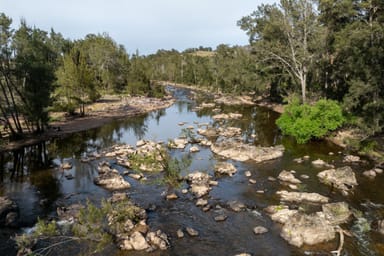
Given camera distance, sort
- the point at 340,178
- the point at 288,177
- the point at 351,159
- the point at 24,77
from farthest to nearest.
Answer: the point at 24,77
the point at 351,159
the point at 288,177
the point at 340,178

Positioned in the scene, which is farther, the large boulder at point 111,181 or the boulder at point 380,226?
the large boulder at point 111,181

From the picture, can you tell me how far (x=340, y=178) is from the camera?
21328mm

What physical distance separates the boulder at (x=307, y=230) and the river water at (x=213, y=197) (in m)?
0.33

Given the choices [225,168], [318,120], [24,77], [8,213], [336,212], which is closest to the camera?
[336,212]

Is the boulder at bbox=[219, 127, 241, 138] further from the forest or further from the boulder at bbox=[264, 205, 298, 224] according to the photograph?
the boulder at bbox=[264, 205, 298, 224]

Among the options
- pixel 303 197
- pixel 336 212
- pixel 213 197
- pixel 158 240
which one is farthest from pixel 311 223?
pixel 158 240

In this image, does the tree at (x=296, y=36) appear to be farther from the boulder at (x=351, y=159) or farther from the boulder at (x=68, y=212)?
the boulder at (x=68, y=212)

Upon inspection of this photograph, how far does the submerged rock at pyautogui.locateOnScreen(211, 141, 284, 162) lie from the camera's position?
88.8 ft

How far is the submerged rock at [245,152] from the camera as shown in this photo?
1066 inches

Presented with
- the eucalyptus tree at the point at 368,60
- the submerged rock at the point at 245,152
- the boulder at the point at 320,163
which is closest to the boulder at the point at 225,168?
the submerged rock at the point at 245,152

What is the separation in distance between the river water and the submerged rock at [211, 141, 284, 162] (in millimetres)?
789

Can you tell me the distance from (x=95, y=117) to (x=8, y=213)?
3199 cm

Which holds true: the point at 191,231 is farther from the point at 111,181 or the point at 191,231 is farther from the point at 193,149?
the point at 193,149

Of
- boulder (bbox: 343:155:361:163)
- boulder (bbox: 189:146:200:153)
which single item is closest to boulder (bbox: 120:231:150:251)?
boulder (bbox: 189:146:200:153)
